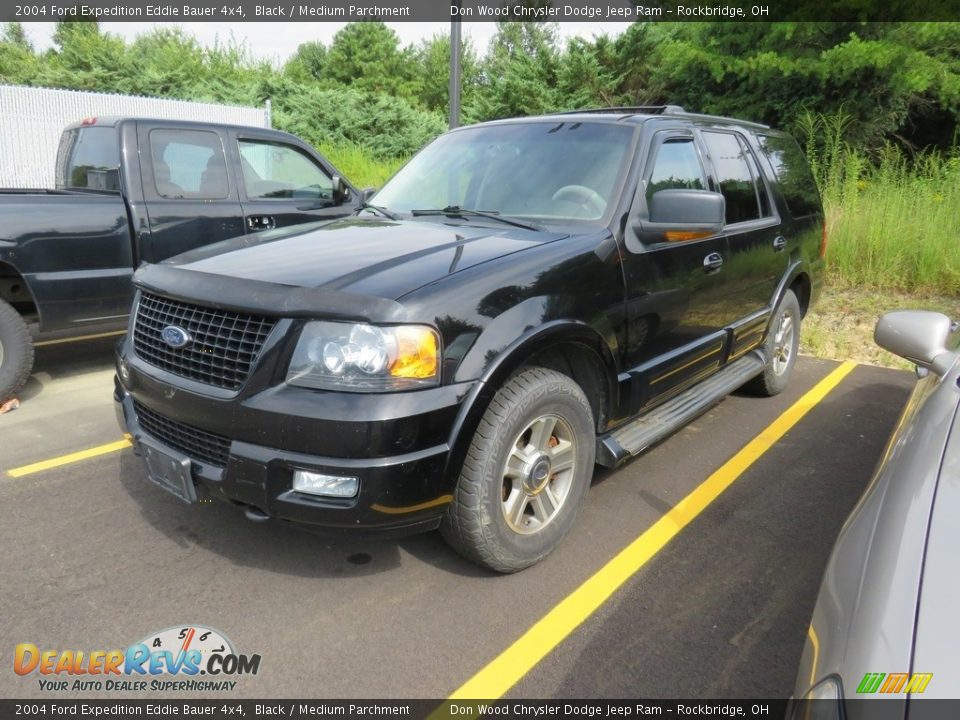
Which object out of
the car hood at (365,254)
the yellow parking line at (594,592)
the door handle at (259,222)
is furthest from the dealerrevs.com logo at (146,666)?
the door handle at (259,222)

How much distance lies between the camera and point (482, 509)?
2.58 metres

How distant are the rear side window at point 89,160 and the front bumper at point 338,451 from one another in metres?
3.80

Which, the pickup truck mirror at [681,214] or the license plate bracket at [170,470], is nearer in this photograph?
the license plate bracket at [170,470]

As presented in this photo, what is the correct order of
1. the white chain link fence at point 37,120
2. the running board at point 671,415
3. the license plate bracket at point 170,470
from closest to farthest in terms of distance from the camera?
the license plate bracket at point 170,470 < the running board at point 671,415 < the white chain link fence at point 37,120

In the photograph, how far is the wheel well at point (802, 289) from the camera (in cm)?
528

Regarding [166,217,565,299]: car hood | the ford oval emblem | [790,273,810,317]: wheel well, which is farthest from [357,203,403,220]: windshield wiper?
[790,273,810,317]: wheel well

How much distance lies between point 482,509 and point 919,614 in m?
1.55

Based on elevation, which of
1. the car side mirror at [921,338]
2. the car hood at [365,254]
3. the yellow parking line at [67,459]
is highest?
the car hood at [365,254]

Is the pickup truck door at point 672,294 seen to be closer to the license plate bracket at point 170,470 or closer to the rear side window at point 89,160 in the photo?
the license plate bracket at point 170,470

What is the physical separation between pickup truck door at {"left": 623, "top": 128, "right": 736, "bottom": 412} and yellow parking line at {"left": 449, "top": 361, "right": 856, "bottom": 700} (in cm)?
58

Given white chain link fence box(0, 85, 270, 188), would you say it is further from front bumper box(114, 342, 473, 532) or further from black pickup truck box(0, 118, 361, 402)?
front bumper box(114, 342, 473, 532)

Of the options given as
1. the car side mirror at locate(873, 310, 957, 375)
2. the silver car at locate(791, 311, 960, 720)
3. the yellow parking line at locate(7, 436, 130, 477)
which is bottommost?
the yellow parking line at locate(7, 436, 130, 477)

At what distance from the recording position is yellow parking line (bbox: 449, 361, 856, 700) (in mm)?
2324

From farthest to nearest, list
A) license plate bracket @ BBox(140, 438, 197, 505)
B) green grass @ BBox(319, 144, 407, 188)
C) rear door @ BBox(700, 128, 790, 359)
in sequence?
green grass @ BBox(319, 144, 407, 188) < rear door @ BBox(700, 128, 790, 359) < license plate bracket @ BBox(140, 438, 197, 505)
